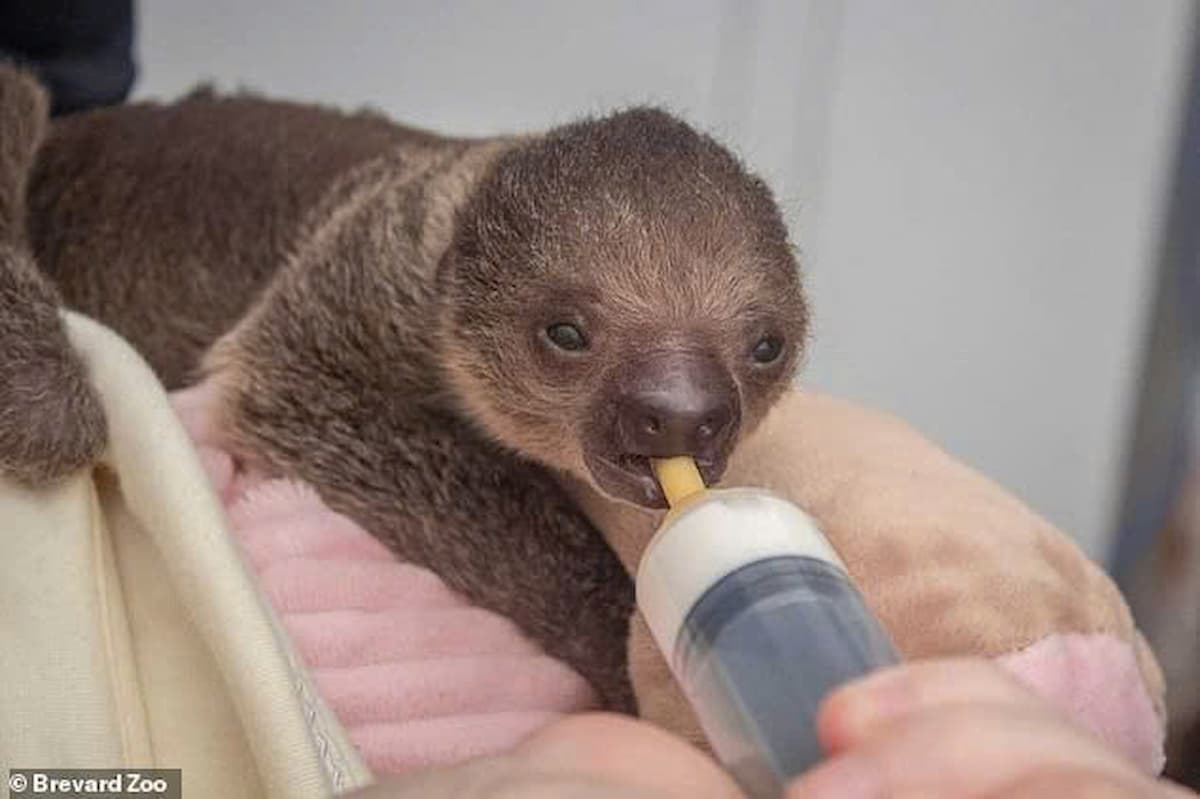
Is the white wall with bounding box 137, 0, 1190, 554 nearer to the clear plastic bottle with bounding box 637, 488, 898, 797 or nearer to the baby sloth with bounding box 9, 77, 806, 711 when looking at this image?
the baby sloth with bounding box 9, 77, 806, 711

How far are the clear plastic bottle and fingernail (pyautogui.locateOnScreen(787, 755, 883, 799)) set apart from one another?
0.12 ft

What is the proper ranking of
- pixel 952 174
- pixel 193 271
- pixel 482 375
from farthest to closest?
pixel 952 174, pixel 193 271, pixel 482 375

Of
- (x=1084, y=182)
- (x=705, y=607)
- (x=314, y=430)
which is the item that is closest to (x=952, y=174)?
(x=1084, y=182)

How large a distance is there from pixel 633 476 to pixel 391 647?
24cm

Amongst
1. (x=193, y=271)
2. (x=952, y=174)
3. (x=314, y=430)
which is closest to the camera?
(x=314, y=430)

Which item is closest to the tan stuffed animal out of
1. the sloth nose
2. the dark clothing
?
the sloth nose

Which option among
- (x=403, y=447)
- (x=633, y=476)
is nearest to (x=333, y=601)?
(x=403, y=447)

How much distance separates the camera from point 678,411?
89 cm

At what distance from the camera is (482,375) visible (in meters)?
1.14

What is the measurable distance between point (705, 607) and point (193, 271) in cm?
102

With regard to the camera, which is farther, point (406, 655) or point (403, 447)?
point (403, 447)

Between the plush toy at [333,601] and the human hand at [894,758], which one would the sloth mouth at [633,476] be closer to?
the plush toy at [333,601]

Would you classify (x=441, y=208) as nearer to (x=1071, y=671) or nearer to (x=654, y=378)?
(x=654, y=378)

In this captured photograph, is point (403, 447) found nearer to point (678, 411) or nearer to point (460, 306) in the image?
point (460, 306)
